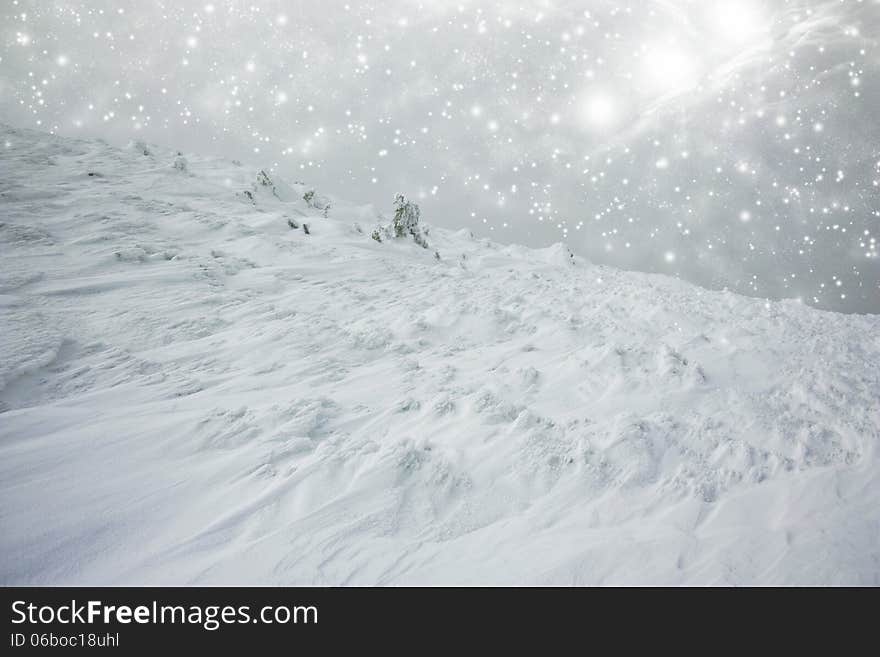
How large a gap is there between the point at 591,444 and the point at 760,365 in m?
2.83

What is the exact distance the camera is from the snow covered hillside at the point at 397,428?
2111 mm

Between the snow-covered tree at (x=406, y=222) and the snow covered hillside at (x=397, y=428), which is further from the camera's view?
the snow-covered tree at (x=406, y=222)

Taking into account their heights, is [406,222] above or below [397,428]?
above

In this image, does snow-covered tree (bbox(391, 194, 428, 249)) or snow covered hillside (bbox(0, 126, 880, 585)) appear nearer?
snow covered hillside (bbox(0, 126, 880, 585))

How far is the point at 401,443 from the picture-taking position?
301 cm

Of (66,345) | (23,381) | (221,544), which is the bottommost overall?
(221,544)

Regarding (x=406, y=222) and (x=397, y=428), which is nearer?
(x=397, y=428)

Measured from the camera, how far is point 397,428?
334 centimetres

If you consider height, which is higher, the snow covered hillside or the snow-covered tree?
the snow-covered tree

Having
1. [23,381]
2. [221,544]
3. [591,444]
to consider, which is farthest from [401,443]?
[23,381]

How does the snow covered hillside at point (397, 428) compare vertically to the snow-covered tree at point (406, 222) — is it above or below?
below

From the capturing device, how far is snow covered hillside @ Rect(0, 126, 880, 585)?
211 cm
